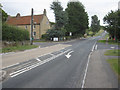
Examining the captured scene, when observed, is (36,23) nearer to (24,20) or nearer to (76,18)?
(24,20)

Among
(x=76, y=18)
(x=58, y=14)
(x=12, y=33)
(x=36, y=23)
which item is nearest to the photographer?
(x=12, y=33)

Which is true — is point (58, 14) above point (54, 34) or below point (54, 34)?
above

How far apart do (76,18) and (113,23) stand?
1763 centimetres

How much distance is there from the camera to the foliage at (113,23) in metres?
46.8

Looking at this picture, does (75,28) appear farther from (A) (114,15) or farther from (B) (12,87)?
(B) (12,87)

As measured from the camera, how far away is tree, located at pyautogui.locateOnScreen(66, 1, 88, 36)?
60741mm

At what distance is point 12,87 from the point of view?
23.3 feet

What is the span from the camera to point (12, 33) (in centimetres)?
2353

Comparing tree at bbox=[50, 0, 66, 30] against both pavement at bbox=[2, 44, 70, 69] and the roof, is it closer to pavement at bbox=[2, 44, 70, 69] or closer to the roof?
the roof

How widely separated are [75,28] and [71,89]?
55094 millimetres

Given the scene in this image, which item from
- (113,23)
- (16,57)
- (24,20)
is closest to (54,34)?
(24,20)

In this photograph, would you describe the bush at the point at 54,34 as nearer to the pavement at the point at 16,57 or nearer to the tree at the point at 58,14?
the tree at the point at 58,14

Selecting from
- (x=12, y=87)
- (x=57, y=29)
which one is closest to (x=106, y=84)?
(x=12, y=87)

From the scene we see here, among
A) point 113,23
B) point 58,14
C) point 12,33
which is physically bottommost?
point 12,33
